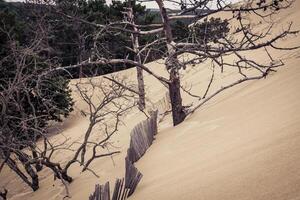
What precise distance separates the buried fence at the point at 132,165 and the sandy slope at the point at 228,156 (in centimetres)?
13

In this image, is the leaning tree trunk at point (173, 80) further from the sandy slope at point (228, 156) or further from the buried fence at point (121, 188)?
the buried fence at point (121, 188)

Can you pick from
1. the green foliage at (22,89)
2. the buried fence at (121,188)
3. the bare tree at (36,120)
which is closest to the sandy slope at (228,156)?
the buried fence at (121,188)

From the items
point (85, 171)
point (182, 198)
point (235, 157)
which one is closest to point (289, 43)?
point (85, 171)

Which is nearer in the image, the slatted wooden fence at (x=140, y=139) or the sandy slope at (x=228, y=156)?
the sandy slope at (x=228, y=156)

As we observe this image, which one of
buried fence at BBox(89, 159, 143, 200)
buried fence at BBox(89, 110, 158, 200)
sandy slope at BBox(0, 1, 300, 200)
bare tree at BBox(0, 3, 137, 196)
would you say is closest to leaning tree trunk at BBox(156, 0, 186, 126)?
sandy slope at BBox(0, 1, 300, 200)

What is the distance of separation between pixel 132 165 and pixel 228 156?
1126 millimetres

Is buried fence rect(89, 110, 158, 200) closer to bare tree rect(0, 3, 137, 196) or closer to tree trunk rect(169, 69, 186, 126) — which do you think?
tree trunk rect(169, 69, 186, 126)

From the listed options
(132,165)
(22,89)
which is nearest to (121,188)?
(132,165)

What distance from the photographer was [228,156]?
338 cm

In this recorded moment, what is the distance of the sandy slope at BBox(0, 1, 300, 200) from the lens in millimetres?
2451

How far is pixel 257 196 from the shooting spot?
2.18m

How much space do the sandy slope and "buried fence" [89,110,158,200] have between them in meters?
0.13

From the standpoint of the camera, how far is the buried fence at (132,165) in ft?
11.1

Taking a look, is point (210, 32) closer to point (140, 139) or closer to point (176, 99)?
point (176, 99)
